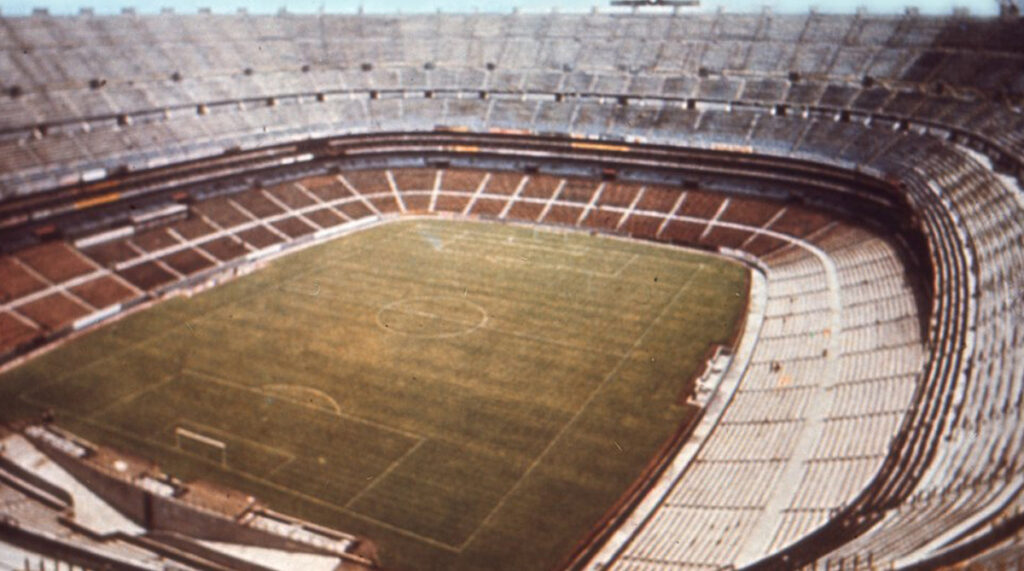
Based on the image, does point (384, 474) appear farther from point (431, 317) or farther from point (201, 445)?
point (431, 317)

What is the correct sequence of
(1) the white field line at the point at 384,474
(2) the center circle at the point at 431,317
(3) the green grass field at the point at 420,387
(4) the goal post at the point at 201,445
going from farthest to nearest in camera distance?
(2) the center circle at the point at 431,317 < (4) the goal post at the point at 201,445 < (1) the white field line at the point at 384,474 < (3) the green grass field at the point at 420,387

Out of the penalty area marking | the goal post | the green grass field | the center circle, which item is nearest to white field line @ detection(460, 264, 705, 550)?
the green grass field

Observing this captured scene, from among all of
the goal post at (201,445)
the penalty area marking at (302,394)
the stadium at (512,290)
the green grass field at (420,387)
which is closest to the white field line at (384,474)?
the green grass field at (420,387)

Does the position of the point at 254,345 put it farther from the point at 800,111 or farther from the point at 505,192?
the point at 800,111

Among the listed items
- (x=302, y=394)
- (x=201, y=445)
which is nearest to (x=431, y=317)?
(x=302, y=394)

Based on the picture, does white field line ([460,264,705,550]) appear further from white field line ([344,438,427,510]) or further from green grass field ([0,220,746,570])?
white field line ([344,438,427,510])

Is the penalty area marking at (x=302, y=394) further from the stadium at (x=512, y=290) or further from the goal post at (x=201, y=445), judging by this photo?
the goal post at (x=201, y=445)

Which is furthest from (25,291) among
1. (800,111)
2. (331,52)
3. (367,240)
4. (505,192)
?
(800,111)
